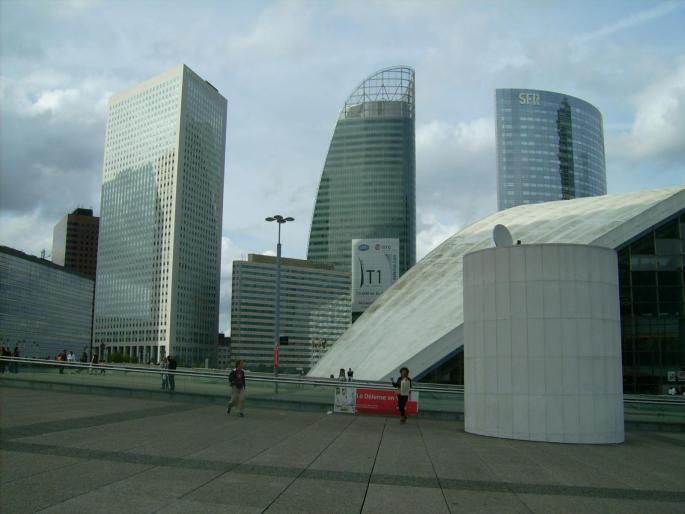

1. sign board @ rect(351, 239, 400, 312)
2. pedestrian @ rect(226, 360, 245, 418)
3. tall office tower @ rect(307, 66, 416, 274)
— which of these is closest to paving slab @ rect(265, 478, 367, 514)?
pedestrian @ rect(226, 360, 245, 418)

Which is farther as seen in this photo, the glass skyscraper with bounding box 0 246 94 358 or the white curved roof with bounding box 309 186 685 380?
the glass skyscraper with bounding box 0 246 94 358

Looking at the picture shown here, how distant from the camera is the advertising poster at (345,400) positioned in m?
21.5

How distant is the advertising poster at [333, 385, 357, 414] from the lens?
2152 centimetres

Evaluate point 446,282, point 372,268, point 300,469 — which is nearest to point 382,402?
point 300,469

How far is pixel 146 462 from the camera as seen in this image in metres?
9.89

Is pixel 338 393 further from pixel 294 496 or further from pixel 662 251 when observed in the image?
pixel 662 251

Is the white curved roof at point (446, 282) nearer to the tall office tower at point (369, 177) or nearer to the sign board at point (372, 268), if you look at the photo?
the sign board at point (372, 268)

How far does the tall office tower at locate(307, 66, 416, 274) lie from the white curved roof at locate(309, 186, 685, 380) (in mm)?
130871

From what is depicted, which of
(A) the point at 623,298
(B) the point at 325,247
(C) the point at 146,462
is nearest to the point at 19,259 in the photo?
(B) the point at 325,247

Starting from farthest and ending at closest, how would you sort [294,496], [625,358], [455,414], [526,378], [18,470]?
[625,358] → [455,414] → [526,378] → [18,470] → [294,496]

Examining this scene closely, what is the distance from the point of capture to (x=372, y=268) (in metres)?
83.8

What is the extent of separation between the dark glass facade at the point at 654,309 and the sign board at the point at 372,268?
166 feet

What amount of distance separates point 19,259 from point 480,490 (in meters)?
174

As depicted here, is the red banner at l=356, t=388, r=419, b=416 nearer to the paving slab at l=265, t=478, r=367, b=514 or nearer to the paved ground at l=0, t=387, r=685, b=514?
the paved ground at l=0, t=387, r=685, b=514
